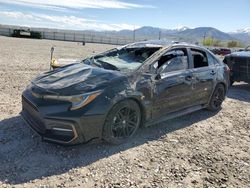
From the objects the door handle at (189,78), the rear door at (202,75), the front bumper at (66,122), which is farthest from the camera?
the rear door at (202,75)

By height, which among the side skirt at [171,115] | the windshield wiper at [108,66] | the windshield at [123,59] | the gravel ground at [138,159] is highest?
the windshield at [123,59]

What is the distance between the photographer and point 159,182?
363 centimetres

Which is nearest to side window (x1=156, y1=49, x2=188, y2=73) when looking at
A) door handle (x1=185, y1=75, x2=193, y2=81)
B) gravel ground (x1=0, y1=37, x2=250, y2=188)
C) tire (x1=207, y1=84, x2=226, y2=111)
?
door handle (x1=185, y1=75, x2=193, y2=81)

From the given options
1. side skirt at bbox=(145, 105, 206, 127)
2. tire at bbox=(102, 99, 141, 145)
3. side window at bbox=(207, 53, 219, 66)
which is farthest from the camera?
side window at bbox=(207, 53, 219, 66)

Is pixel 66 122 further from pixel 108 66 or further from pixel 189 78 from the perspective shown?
pixel 189 78

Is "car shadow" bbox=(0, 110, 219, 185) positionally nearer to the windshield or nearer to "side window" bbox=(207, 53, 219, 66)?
the windshield

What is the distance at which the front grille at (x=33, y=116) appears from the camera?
401 cm

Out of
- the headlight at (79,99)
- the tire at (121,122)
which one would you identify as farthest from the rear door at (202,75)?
the headlight at (79,99)

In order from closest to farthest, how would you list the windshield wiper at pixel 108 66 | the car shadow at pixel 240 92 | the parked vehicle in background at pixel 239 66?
the windshield wiper at pixel 108 66
the car shadow at pixel 240 92
the parked vehicle in background at pixel 239 66

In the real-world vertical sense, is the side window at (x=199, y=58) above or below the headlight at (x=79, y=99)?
above

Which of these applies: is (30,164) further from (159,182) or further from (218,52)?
(218,52)

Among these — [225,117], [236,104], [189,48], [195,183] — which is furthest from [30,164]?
[236,104]

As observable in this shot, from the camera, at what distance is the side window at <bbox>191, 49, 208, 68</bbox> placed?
590cm

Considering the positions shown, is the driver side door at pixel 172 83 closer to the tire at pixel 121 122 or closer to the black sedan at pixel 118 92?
the black sedan at pixel 118 92
